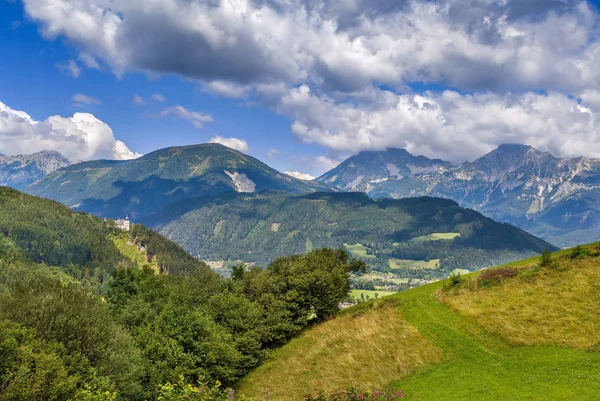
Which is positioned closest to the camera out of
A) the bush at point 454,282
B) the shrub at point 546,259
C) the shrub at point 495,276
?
the shrub at point 546,259

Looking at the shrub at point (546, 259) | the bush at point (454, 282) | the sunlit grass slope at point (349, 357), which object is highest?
the shrub at point (546, 259)

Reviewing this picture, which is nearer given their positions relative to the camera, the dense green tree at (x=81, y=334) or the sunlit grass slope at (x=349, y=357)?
the sunlit grass slope at (x=349, y=357)

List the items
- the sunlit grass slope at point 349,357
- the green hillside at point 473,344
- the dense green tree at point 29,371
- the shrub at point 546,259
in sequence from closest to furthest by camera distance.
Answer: the green hillside at point 473,344
the dense green tree at point 29,371
the sunlit grass slope at point 349,357
the shrub at point 546,259

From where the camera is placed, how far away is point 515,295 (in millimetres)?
37969

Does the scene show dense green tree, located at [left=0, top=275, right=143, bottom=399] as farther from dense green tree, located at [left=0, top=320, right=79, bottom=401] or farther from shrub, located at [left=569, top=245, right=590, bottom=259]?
shrub, located at [left=569, top=245, right=590, bottom=259]

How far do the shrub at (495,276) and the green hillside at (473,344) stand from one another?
12cm

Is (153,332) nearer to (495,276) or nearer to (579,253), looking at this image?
(495,276)

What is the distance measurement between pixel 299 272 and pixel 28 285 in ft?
126

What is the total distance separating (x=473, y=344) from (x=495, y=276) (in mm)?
14503

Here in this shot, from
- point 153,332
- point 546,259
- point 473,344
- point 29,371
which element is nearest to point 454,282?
point 546,259

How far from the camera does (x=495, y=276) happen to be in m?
44.2

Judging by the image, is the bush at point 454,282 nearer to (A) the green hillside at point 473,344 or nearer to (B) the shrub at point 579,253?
(A) the green hillside at point 473,344

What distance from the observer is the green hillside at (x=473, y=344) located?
25.9 m

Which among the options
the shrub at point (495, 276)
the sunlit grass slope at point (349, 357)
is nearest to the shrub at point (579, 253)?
the shrub at point (495, 276)
